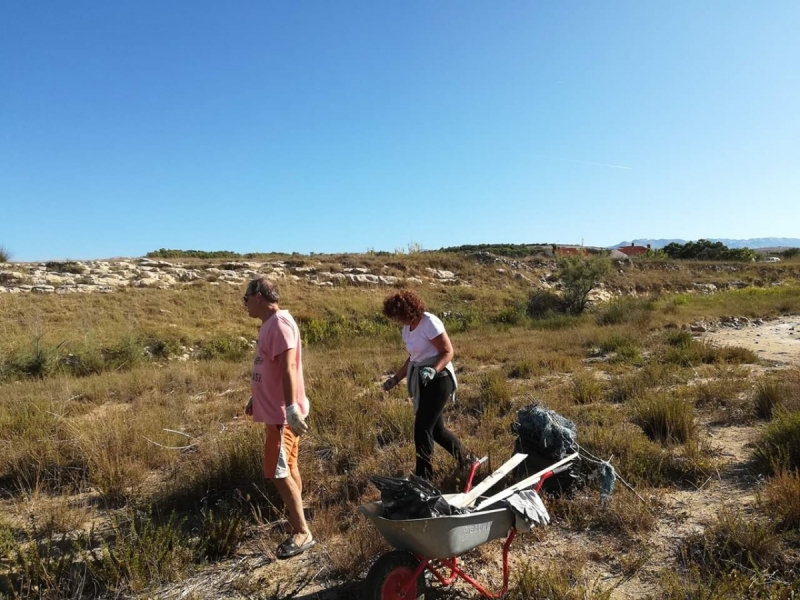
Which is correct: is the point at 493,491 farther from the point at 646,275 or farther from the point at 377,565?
the point at 646,275

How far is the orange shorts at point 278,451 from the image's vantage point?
3.10 meters

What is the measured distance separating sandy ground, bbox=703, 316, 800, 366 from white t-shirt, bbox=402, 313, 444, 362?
26.6 ft

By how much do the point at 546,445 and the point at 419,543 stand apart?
1.88m

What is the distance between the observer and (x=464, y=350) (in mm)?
11281

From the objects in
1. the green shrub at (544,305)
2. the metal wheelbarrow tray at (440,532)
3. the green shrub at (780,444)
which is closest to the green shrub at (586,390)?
the green shrub at (780,444)

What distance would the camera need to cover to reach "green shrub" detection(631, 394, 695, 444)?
4777mm

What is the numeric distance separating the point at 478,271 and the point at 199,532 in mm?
23652

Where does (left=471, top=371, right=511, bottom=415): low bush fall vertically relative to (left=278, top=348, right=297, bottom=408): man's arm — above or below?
below

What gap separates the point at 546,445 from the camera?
3.77 m

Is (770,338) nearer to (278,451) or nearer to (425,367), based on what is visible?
(425,367)

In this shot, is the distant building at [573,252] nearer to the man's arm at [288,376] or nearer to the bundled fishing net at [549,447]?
the bundled fishing net at [549,447]

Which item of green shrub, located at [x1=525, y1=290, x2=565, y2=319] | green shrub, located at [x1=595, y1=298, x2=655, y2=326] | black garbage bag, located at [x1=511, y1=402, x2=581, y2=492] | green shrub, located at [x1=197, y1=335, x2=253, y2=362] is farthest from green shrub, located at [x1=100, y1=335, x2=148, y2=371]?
green shrub, located at [x1=525, y1=290, x2=565, y2=319]

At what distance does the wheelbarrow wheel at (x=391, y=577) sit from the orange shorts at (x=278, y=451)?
1.01m

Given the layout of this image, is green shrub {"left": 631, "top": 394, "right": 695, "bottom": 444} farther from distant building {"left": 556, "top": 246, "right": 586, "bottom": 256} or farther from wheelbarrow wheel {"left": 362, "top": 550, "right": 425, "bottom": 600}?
distant building {"left": 556, "top": 246, "right": 586, "bottom": 256}
